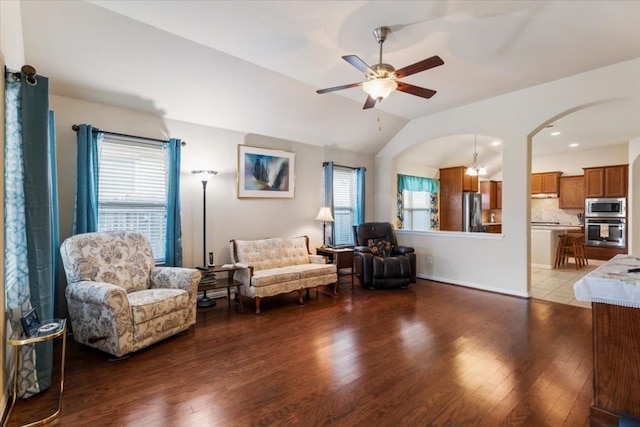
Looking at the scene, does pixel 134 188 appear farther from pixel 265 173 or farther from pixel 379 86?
pixel 379 86

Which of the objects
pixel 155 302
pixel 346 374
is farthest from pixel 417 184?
pixel 155 302

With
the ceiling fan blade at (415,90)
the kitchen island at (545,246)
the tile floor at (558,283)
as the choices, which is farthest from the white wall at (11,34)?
the kitchen island at (545,246)

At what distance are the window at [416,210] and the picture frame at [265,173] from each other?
10.8 feet

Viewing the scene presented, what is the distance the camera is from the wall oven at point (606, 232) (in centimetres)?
700

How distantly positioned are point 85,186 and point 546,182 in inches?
382

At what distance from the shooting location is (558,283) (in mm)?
5227

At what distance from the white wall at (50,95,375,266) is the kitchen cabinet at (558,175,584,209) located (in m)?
5.99

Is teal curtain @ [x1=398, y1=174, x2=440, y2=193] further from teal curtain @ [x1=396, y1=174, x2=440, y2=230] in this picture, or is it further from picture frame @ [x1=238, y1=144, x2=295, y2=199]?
picture frame @ [x1=238, y1=144, x2=295, y2=199]

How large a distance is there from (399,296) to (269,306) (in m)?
1.88

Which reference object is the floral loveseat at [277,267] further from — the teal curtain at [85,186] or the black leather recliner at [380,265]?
the teal curtain at [85,186]

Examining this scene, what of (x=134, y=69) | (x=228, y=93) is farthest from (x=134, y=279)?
(x=228, y=93)

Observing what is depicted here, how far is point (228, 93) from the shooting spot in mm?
3922

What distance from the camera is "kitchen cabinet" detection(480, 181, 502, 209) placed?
890 centimetres

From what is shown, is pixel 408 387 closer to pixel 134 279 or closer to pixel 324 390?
pixel 324 390
